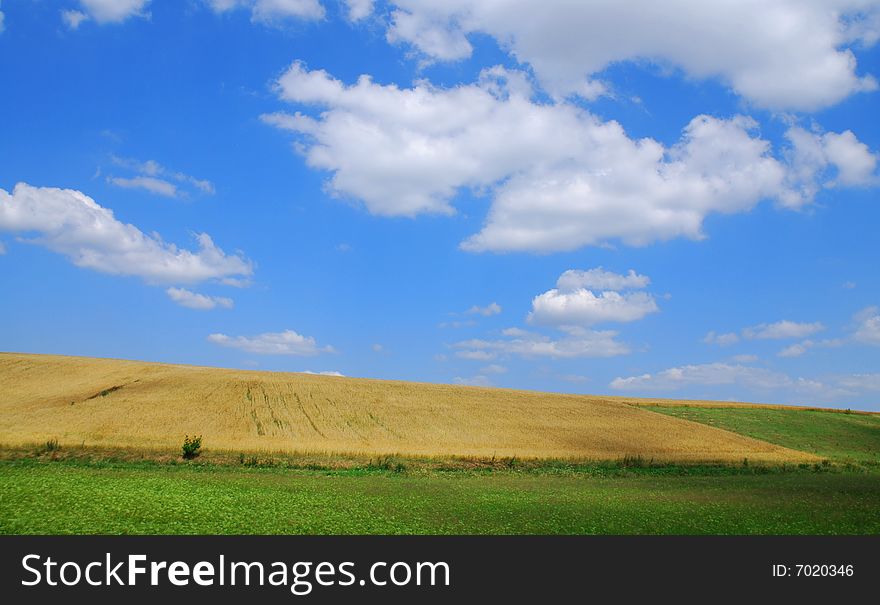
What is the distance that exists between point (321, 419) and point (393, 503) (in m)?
38.3

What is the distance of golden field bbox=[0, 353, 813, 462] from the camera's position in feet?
177

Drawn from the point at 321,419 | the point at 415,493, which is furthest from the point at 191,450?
the point at 321,419

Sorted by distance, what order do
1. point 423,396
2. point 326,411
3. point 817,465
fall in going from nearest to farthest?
point 817,465
point 326,411
point 423,396

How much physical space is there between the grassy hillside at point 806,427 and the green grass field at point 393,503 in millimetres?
27537

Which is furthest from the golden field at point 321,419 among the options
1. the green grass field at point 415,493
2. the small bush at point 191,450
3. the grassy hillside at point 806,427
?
the grassy hillside at point 806,427

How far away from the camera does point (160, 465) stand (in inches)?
1700

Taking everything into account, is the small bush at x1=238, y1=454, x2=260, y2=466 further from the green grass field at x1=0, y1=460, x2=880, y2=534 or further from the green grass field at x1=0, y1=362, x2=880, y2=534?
the green grass field at x1=0, y1=460, x2=880, y2=534

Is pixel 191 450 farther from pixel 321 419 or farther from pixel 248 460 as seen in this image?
pixel 321 419

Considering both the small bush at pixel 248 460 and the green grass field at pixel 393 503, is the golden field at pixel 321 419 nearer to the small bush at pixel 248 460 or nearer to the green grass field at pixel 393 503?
the small bush at pixel 248 460

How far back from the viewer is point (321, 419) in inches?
2625

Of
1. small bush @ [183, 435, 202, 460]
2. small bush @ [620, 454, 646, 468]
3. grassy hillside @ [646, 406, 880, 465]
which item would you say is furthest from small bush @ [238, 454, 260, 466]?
grassy hillside @ [646, 406, 880, 465]
